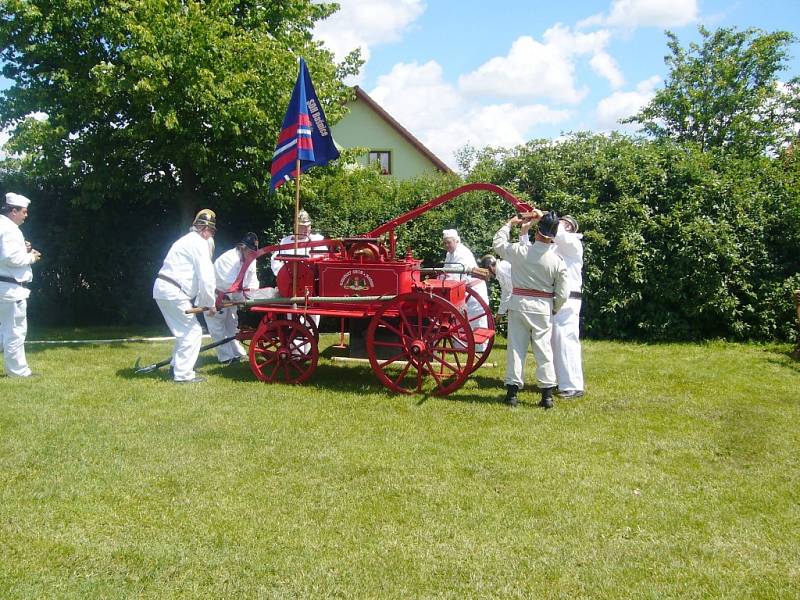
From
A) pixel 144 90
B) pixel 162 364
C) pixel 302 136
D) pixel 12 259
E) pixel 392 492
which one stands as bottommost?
pixel 392 492

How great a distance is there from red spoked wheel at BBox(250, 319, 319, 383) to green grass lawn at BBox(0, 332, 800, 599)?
203 millimetres

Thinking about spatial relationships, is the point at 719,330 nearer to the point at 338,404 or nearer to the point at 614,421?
the point at 614,421

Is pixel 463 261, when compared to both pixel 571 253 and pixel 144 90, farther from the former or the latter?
pixel 144 90

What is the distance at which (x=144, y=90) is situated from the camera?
9367 millimetres

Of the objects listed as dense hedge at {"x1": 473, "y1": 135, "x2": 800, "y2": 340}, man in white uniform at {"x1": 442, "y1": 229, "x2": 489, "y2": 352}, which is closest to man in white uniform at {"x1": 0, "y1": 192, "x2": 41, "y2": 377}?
man in white uniform at {"x1": 442, "y1": 229, "x2": 489, "y2": 352}

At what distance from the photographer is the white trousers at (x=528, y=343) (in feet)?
21.2

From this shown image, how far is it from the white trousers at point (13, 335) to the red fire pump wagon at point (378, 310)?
89.6 inches

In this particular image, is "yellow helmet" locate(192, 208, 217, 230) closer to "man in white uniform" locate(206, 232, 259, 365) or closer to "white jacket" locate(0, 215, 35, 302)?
"man in white uniform" locate(206, 232, 259, 365)

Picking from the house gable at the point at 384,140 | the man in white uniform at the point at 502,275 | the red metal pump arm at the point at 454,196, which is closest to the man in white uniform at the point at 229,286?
the red metal pump arm at the point at 454,196

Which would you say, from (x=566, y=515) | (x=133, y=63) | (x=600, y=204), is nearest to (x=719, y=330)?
(x=600, y=204)

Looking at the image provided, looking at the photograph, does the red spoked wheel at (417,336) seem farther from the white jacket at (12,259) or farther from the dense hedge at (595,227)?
the dense hedge at (595,227)

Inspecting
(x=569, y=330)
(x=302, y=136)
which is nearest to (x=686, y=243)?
(x=569, y=330)

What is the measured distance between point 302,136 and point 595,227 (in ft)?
16.6

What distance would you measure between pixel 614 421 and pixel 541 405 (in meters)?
0.73
